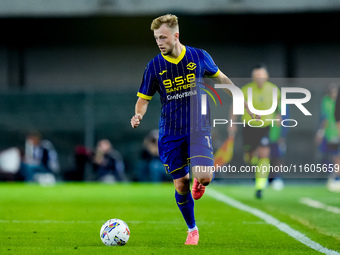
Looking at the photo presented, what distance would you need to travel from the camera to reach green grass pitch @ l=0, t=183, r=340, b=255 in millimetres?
6980

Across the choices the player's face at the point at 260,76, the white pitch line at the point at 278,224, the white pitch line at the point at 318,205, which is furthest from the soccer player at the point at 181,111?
the player's face at the point at 260,76

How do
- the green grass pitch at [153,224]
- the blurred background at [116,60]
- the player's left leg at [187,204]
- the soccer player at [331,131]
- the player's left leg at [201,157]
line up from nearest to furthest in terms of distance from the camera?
the green grass pitch at [153,224], the player's left leg at [201,157], the player's left leg at [187,204], the soccer player at [331,131], the blurred background at [116,60]

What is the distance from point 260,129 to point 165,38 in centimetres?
662

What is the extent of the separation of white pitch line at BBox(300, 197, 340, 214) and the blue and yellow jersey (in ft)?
15.4

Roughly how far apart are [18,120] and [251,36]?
8.92m

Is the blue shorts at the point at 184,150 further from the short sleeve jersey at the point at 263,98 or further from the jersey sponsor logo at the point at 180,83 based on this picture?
the short sleeve jersey at the point at 263,98

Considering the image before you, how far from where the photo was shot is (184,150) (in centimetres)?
733

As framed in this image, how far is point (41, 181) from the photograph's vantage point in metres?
20.6

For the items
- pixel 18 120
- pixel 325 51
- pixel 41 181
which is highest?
pixel 325 51

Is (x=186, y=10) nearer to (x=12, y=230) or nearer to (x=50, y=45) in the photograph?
(x=50, y=45)

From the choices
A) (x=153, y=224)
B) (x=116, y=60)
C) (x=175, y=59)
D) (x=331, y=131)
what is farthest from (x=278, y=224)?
(x=116, y=60)

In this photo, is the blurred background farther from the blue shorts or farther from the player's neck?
the player's neck

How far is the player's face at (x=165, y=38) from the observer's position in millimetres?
7035

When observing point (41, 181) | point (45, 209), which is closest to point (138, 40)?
point (41, 181)
